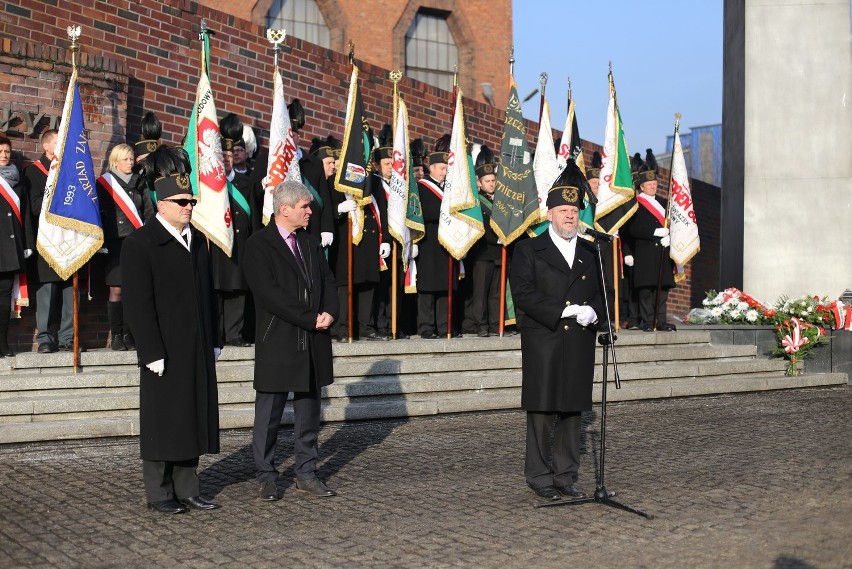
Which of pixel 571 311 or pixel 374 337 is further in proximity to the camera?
pixel 374 337

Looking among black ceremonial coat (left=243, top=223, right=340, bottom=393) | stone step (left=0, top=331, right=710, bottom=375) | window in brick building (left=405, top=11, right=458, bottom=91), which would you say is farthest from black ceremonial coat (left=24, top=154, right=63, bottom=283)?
window in brick building (left=405, top=11, right=458, bottom=91)

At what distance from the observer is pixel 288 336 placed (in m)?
6.96

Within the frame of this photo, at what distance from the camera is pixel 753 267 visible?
15.7 m

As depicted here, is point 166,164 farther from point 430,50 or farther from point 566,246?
point 430,50

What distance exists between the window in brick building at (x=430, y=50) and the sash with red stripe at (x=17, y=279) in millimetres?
14438

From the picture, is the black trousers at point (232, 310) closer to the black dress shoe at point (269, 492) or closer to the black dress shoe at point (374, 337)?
the black dress shoe at point (374, 337)

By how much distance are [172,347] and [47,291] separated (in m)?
4.62

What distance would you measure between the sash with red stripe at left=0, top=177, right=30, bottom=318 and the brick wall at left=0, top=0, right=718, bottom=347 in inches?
22.3

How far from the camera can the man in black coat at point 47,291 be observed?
1055 centimetres

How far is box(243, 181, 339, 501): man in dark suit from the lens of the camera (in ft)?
22.6

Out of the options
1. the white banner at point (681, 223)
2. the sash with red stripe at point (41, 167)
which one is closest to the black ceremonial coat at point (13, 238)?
the sash with red stripe at point (41, 167)

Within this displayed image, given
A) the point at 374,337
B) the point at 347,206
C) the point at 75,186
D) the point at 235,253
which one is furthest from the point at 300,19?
the point at 75,186

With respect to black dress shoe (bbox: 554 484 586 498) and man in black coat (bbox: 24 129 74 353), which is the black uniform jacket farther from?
black dress shoe (bbox: 554 484 586 498)

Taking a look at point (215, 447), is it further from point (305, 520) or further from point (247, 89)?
point (247, 89)
